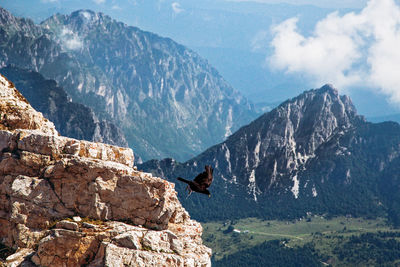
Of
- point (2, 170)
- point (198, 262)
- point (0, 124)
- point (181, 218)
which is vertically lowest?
point (198, 262)

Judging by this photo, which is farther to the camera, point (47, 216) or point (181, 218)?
point (181, 218)

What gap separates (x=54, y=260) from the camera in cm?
7119

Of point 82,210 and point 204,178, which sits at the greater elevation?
point 82,210

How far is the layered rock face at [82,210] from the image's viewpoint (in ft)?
234

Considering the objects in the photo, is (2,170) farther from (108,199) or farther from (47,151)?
(108,199)

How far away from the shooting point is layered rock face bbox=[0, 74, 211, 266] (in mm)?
71438

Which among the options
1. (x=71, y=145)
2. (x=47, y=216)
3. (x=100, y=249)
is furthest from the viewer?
(x=71, y=145)

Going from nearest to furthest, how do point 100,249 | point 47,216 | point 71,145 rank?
point 100,249 < point 47,216 < point 71,145

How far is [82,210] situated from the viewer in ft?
251

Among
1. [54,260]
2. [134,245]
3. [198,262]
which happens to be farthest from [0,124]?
[198,262]

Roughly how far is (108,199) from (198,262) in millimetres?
16282

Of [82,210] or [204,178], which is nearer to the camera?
[204,178]

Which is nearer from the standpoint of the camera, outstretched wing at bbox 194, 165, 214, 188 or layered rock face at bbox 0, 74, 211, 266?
outstretched wing at bbox 194, 165, 214, 188

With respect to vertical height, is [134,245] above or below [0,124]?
below
